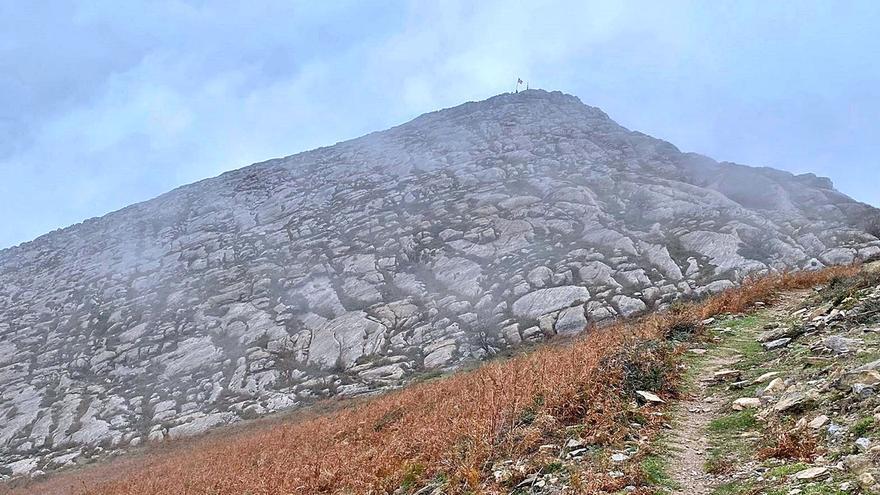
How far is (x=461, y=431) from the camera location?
9.03 m

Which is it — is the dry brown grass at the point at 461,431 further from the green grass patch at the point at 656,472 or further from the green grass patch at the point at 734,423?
the green grass patch at the point at 734,423

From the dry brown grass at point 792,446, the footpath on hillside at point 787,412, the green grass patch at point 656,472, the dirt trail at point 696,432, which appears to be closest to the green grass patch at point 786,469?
the footpath on hillside at point 787,412

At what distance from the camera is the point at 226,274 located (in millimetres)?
47000

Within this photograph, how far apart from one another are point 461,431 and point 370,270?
34245 millimetres

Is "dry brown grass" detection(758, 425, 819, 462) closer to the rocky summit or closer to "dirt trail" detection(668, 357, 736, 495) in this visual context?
"dirt trail" detection(668, 357, 736, 495)

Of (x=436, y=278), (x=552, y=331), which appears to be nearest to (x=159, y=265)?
(x=436, y=278)

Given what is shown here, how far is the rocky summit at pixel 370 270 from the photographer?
3222 cm

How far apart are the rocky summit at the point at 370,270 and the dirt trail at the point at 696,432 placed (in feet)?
66.5

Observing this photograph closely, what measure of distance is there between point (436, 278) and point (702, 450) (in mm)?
33580

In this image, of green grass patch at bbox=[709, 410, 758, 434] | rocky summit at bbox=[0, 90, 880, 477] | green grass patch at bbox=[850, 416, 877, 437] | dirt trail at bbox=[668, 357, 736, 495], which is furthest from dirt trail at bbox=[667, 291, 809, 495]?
rocky summit at bbox=[0, 90, 880, 477]

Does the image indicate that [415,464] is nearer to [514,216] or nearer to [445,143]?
[514,216]

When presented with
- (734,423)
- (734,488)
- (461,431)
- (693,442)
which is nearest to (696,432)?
(693,442)

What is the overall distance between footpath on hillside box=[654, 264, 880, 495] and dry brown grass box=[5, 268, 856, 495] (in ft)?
2.87

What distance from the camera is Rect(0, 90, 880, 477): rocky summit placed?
3222 centimetres
